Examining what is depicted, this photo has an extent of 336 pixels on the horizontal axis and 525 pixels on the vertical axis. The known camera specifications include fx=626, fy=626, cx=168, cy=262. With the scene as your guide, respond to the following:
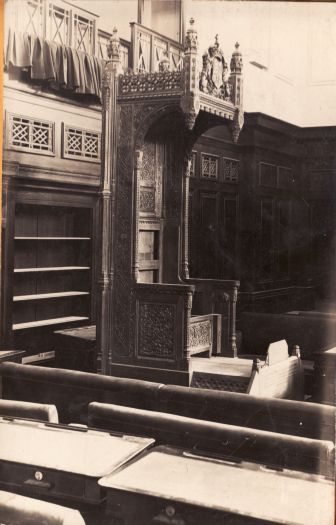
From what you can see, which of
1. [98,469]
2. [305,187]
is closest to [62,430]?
[98,469]

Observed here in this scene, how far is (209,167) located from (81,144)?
5.28 feet

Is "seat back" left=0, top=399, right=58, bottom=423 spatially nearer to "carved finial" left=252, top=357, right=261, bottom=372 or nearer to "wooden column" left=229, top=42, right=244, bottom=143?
"carved finial" left=252, top=357, right=261, bottom=372

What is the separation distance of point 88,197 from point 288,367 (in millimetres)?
2617

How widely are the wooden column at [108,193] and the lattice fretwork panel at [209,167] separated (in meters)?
2.20

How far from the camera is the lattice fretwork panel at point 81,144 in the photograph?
215 inches

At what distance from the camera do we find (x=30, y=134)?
16.3 feet

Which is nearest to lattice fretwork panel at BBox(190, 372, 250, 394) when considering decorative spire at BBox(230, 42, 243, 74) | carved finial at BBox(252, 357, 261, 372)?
carved finial at BBox(252, 357, 261, 372)

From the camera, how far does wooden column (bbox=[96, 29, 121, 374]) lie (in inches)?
177

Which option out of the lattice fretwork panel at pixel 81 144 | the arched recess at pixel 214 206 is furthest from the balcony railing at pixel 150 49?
the arched recess at pixel 214 206

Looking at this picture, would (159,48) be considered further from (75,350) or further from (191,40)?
(75,350)

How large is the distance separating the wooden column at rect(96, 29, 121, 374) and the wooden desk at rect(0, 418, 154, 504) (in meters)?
2.04

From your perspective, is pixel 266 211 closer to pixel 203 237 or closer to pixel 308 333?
pixel 203 237

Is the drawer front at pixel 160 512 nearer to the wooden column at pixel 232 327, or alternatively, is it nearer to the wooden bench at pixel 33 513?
the wooden bench at pixel 33 513

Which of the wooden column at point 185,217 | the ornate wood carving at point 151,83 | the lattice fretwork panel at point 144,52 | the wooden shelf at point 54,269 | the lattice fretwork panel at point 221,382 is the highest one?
the lattice fretwork panel at point 144,52
